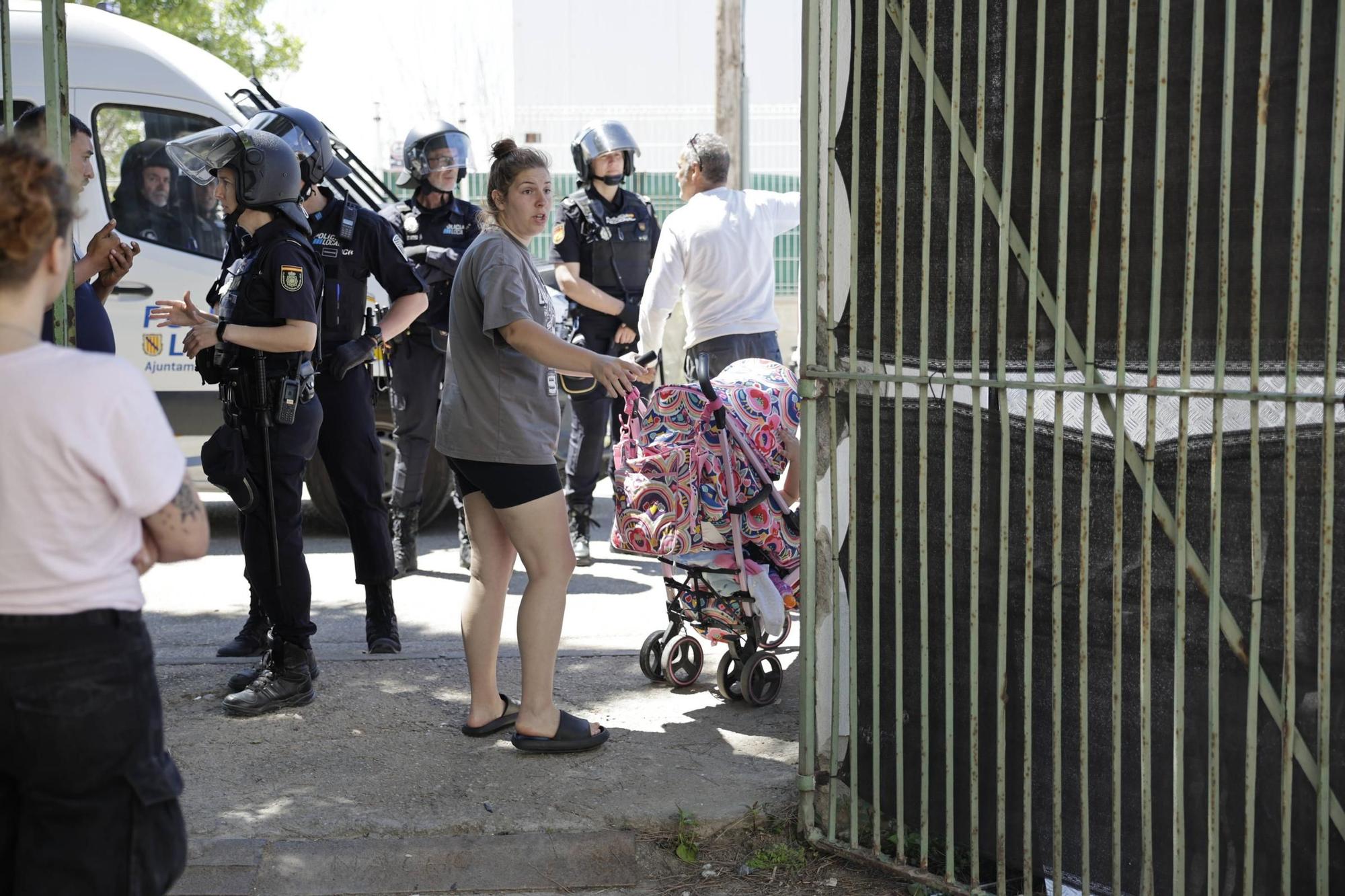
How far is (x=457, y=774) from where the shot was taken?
172 inches

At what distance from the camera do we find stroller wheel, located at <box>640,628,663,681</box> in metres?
5.27

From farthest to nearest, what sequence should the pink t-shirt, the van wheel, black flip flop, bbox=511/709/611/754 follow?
the van wheel < black flip flop, bbox=511/709/611/754 < the pink t-shirt

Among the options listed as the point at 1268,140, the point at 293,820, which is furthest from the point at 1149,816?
the point at 293,820

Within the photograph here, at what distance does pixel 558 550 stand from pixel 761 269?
274cm

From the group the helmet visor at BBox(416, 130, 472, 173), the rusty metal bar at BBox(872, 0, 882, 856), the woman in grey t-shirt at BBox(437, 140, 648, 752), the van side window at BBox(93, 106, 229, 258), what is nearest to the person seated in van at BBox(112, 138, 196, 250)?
the van side window at BBox(93, 106, 229, 258)

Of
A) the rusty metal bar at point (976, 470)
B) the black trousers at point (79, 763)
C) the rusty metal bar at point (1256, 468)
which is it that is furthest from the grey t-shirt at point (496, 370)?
the rusty metal bar at point (1256, 468)

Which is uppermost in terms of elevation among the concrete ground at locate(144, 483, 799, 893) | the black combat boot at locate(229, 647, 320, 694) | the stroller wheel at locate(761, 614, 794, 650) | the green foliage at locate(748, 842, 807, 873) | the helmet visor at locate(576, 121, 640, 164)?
the helmet visor at locate(576, 121, 640, 164)

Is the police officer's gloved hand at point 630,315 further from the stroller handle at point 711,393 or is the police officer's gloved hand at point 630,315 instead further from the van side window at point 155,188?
the stroller handle at point 711,393

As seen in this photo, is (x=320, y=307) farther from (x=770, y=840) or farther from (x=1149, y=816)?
(x=1149, y=816)

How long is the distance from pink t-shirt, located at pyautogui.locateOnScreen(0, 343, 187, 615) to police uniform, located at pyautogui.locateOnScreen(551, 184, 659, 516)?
16.3 ft

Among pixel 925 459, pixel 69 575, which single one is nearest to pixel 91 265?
pixel 69 575

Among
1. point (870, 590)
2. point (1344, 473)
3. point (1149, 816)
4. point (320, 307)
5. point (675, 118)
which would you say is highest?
point (675, 118)

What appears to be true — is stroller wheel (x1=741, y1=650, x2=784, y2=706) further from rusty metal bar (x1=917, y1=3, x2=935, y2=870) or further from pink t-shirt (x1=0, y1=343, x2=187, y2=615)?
pink t-shirt (x1=0, y1=343, x2=187, y2=615)

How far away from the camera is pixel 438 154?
706cm
